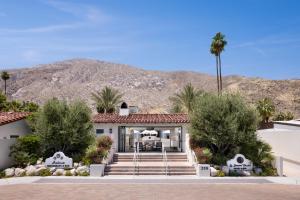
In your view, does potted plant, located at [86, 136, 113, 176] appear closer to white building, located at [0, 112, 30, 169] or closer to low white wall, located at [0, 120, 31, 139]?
white building, located at [0, 112, 30, 169]

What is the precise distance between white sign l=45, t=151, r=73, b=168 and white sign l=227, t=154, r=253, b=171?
36.7 feet

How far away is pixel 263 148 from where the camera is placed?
98.5 ft

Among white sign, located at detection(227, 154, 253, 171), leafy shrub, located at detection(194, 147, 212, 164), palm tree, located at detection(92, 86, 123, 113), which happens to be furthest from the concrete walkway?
palm tree, located at detection(92, 86, 123, 113)

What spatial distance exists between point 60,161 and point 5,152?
3977 mm

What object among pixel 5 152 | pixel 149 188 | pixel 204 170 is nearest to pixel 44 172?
pixel 5 152

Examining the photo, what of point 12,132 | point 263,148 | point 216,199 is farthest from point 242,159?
point 12,132

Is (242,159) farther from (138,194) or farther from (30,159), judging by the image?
(30,159)

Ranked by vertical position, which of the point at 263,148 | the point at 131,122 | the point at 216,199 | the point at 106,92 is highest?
the point at 106,92

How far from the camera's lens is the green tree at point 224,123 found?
94.9 feet

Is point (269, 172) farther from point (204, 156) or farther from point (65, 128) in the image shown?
point (65, 128)

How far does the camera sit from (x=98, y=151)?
98.0 feet

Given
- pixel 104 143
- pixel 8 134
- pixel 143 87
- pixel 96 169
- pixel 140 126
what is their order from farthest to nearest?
pixel 143 87, pixel 140 126, pixel 8 134, pixel 104 143, pixel 96 169

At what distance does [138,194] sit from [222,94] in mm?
13567

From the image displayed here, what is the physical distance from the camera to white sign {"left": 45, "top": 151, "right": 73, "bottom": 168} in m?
28.5
